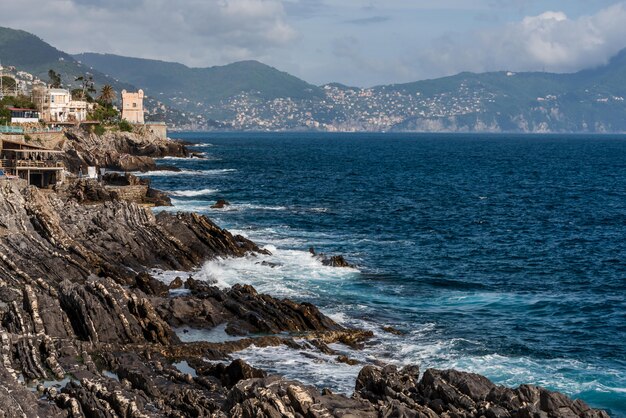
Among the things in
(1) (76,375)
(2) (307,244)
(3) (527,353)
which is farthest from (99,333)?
(2) (307,244)

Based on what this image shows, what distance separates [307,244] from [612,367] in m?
34.7

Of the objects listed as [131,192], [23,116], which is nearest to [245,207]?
[131,192]

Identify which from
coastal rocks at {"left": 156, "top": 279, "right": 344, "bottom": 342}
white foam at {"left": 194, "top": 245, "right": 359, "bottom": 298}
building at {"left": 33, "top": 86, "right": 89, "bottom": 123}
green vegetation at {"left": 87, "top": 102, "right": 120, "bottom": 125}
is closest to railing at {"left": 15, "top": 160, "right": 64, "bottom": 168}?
white foam at {"left": 194, "top": 245, "right": 359, "bottom": 298}

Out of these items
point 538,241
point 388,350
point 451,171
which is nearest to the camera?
point 388,350

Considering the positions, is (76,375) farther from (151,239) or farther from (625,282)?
(625,282)

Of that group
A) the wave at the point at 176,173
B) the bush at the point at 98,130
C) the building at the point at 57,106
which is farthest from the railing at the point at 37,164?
the building at the point at 57,106

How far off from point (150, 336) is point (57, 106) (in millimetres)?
134368

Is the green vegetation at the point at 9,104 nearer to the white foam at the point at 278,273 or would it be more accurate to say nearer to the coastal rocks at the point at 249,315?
the white foam at the point at 278,273

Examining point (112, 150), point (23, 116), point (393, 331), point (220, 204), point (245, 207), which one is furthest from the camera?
point (112, 150)

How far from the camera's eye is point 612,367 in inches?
1638

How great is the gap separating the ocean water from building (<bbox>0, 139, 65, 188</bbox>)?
13.2 metres

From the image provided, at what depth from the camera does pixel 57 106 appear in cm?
16638

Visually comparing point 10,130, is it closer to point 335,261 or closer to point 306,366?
point 335,261

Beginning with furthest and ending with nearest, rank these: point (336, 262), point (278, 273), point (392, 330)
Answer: point (336, 262), point (278, 273), point (392, 330)
